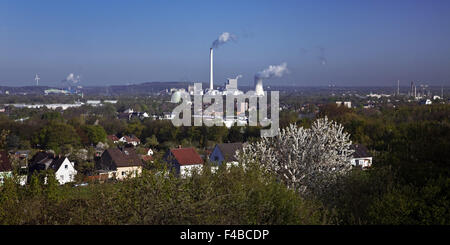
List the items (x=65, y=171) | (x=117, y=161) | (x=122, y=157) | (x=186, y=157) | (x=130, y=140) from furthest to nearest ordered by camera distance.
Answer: (x=130, y=140) < (x=122, y=157) < (x=117, y=161) < (x=186, y=157) < (x=65, y=171)

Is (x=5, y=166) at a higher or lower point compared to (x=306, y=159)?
lower

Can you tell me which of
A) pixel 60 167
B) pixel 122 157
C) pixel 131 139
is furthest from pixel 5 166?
pixel 131 139

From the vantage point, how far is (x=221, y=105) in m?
58.5

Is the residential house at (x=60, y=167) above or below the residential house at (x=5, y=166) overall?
below

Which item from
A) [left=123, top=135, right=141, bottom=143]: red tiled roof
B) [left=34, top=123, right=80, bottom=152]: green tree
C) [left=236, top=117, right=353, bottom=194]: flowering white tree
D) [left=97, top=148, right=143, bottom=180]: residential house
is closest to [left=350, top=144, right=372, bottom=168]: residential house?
[left=97, top=148, right=143, bottom=180]: residential house

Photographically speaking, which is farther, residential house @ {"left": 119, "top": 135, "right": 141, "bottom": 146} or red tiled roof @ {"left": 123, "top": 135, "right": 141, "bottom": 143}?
red tiled roof @ {"left": 123, "top": 135, "right": 141, "bottom": 143}

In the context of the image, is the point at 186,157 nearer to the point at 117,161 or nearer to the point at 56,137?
the point at 117,161

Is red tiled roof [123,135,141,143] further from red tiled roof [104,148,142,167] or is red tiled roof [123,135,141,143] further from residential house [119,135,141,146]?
red tiled roof [104,148,142,167]

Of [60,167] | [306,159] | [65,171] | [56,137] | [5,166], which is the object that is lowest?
[65,171]

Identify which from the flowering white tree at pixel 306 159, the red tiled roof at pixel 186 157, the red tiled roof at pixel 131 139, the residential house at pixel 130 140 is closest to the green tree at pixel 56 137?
the residential house at pixel 130 140

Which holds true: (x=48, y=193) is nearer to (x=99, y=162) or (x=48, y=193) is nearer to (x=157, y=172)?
(x=157, y=172)

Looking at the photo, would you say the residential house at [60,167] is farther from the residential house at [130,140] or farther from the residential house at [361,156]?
the residential house at [361,156]

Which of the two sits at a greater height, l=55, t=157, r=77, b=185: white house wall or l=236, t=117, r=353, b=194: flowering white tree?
l=236, t=117, r=353, b=194: flowering white tree
